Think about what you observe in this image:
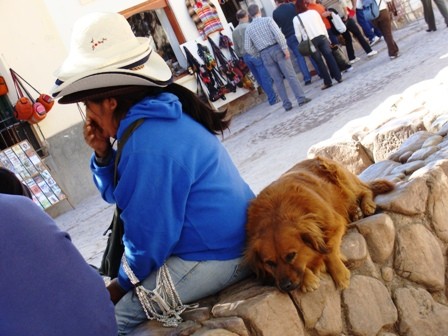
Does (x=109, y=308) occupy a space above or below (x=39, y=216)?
below

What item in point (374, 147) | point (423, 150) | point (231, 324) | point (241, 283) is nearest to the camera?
point (231, 324)

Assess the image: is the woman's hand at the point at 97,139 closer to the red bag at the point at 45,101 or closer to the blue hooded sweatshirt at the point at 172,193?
the blue hooded sweatshirt at the point at 172,193

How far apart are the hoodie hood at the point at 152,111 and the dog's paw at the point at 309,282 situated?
811 millimetres

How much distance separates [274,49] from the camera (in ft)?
36.3

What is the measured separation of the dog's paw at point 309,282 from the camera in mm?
2332

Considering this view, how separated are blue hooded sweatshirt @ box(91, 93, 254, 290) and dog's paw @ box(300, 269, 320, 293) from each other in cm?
29

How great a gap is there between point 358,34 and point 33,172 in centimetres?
766

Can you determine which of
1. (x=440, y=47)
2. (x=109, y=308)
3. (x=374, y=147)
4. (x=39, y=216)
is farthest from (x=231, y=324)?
(x=440, y=47)

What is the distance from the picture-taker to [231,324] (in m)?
2.17

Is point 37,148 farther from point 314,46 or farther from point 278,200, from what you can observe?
point 278,200

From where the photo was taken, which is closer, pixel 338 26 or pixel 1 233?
pixel 1 233

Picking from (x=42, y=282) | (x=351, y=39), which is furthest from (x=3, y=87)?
(x=42, y=282)

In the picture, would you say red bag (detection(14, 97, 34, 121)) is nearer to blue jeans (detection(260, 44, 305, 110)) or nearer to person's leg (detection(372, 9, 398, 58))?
blue jeans (detection(260, 44, 305, 110))

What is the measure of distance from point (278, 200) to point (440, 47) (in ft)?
29.3
